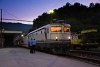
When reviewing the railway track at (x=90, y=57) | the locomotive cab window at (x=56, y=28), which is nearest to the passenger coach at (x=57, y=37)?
the locomotive cab window at (x=56, y=28)

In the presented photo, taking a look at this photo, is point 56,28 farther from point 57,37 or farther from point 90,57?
point 90,57

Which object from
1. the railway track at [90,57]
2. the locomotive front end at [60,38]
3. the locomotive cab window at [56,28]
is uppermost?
the locomotive cab window at [56,28]

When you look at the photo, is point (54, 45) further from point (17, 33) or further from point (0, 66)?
point (17, 33)

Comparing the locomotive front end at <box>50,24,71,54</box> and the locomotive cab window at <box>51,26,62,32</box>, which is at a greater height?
the locomotive cab window at <box>51,26,62,32</box>

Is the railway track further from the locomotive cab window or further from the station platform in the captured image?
the locomotive cab window

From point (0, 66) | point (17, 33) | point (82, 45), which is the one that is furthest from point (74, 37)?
point (17, 33)

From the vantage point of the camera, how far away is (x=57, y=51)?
85.8 ft

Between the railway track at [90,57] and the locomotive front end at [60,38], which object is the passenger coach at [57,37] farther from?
the railway track at [90,57]

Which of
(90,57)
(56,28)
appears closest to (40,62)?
(90,57)

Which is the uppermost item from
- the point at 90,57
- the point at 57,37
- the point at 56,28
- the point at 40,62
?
the point at 56,28

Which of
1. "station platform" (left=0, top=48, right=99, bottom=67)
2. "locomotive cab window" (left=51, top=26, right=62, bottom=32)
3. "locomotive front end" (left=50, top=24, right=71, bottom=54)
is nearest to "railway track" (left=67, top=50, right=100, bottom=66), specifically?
"locomotive front end" (left=50, top=24, right=71, bottom=54)

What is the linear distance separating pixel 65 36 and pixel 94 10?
78.7 m

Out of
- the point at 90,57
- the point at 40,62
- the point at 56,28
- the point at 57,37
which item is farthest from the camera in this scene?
the point at 56,28

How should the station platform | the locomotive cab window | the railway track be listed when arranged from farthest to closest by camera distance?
1. the locomotive cab window
2. the railway track
3. the station platform
